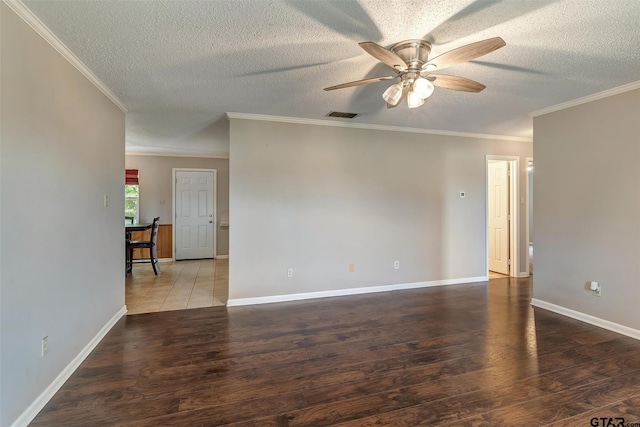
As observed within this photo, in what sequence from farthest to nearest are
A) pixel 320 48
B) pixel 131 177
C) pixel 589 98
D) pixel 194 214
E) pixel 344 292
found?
pixel 194 214 < pixel 131 177 < pixel 344 292 < pixel 589 98 < pixel 320 48

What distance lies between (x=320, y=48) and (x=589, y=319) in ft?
12.2

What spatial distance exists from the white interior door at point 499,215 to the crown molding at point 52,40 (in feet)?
18.1

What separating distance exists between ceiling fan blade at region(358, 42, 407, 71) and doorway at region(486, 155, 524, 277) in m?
3.58

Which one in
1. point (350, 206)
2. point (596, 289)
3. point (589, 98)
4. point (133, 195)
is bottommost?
point (596, 289)

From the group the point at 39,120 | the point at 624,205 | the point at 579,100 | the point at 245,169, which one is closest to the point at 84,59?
the point at 39,120

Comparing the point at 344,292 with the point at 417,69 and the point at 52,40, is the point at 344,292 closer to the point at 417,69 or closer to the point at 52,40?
the point at 417,69

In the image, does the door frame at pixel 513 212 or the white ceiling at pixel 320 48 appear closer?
the white ceiling at pixel 320 48

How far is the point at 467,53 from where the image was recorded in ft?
5.94

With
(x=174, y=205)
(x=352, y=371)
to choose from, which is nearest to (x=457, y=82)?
(x=352, y=371)

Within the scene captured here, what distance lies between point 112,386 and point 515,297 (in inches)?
174

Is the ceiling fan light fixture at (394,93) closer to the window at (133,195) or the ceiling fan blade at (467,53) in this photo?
the ceiling fan blade at (467,53)

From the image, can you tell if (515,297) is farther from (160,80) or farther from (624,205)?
(160,80)

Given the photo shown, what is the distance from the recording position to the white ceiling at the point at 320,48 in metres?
1.75

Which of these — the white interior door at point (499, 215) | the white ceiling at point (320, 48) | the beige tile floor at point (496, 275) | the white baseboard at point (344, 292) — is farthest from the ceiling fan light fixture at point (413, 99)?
the beige tile floor at point (496, 275)
